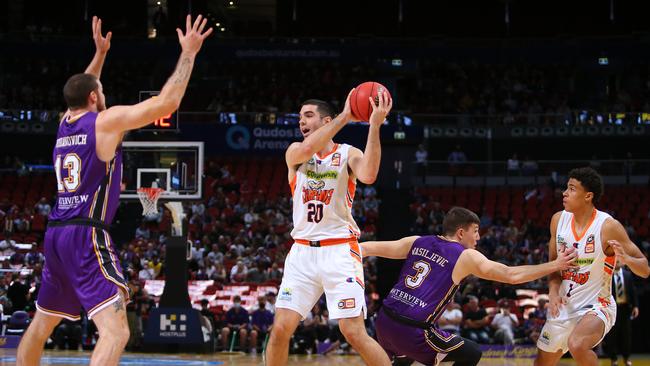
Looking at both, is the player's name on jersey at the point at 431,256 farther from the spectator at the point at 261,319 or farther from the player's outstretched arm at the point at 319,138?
the spectator at the point at 261,319

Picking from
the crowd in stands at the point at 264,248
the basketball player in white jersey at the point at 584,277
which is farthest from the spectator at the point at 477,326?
the basketball player in white jersey at the point at 584,277

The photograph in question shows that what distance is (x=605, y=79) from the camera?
101 feet

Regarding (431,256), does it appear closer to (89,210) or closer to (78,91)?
(89,210)

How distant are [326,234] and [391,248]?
62 cm

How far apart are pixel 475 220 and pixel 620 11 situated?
28739 millimetres

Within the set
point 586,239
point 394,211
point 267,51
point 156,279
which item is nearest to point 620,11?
point 267,51

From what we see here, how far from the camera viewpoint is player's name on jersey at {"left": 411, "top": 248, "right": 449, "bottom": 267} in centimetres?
655

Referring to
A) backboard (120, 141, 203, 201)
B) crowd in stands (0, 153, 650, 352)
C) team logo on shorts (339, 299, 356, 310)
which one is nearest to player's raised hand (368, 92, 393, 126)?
team logo on shorts (339, 299, 356, 310)

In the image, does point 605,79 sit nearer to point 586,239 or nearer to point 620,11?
point 620,11

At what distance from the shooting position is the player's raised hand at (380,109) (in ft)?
20.5

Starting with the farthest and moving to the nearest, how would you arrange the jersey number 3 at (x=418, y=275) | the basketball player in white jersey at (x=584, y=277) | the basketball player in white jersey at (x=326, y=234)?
the basketball player in white jersey at (x=584, y=277), the jersey number 3 at (x=418, y=275), the basketball player in white jersey at (x=326, y=234)

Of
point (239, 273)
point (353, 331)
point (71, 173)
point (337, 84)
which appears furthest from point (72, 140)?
point (337, 84)

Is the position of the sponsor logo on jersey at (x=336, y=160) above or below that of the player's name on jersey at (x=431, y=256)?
above

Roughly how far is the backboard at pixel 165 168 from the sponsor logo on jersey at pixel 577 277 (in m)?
8.40
